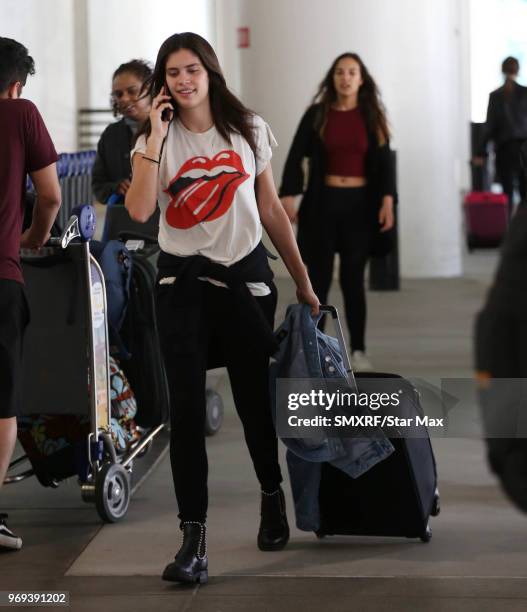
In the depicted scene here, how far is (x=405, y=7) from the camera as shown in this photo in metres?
11.9

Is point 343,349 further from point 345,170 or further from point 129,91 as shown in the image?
point 345,170

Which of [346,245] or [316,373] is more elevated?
[346,245]

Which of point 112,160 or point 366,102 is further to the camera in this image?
point 366,102

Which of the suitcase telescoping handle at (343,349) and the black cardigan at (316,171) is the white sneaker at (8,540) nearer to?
the suitcase telescoping handle at (343,349)

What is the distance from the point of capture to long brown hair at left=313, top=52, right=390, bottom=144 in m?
6.87

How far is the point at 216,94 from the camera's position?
3699mm

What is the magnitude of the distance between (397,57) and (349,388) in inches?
335

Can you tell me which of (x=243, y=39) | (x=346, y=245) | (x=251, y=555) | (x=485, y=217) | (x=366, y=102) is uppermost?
(x=243, y=39)

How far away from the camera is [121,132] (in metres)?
5.68

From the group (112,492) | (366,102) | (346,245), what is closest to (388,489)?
(112,492)

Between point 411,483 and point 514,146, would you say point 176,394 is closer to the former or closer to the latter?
point 411,483

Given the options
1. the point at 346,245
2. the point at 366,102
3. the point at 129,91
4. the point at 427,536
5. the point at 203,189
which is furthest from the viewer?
the point at 346,245

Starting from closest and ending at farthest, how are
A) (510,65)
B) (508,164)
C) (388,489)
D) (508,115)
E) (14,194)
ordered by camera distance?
(14,194)
(388,489)
(508,115)
(510,65)
(508,164)

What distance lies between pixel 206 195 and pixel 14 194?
0.60 m
